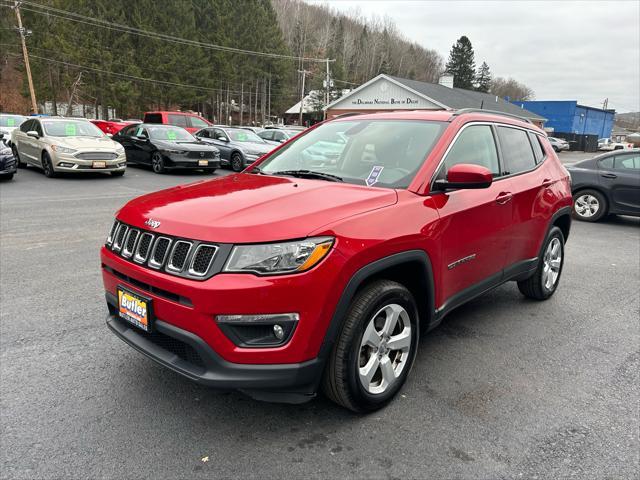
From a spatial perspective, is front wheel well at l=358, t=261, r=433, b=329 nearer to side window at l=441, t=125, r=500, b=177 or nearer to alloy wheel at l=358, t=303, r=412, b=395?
alloy wheel at l=358, t=303, r=412, b=395

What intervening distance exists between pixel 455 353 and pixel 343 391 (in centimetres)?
143

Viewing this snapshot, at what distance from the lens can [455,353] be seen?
367 centimetres

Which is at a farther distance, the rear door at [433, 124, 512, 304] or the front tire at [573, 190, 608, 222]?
the front tire at [573, 190, 608, 222]

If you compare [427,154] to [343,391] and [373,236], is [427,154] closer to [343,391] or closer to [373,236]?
[373,236]

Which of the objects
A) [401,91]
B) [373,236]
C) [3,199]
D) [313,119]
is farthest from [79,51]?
[373,236]

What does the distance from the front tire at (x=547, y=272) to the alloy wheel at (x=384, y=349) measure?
226cm

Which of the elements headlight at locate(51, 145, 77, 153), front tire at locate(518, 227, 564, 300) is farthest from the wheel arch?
headlight at locate(51, 145, 77, 153)

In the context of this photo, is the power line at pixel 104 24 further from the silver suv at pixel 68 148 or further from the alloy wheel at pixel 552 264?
the alloy wheel at pixel 552 264

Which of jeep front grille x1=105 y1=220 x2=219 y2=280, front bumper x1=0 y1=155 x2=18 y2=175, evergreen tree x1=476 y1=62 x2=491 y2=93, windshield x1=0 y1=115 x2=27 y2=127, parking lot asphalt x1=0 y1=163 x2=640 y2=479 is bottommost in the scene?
parking lot asphalt x1=0 y1=163 x2=640 y2=479

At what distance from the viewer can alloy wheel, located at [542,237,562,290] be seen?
4.77 metres

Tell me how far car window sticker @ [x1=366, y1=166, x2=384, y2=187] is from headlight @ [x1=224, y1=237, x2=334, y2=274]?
955mm

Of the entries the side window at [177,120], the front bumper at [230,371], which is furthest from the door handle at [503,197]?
the side window at [177,120]

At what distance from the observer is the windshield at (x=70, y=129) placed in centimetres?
1291

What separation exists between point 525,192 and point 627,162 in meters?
7.33
